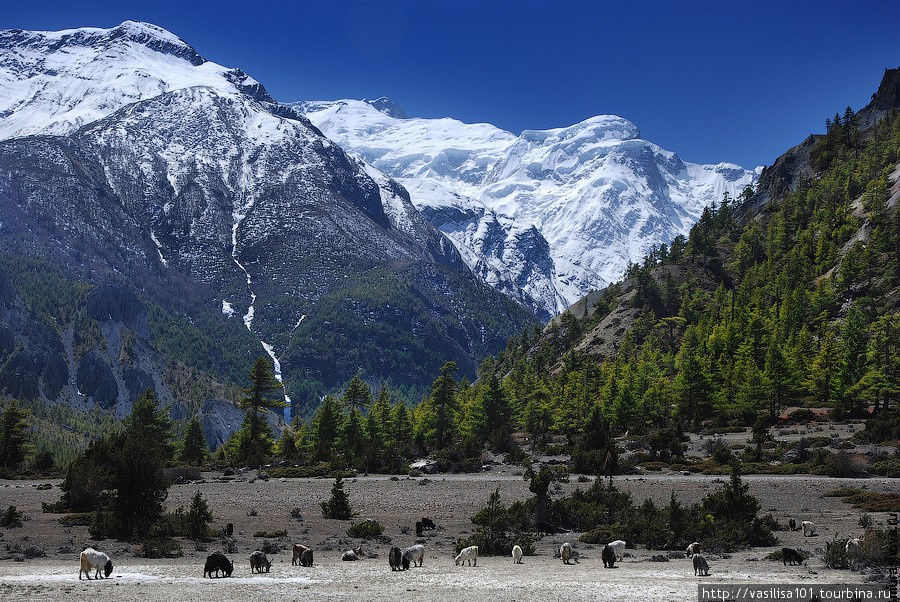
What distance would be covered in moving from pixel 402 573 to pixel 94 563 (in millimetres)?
8412

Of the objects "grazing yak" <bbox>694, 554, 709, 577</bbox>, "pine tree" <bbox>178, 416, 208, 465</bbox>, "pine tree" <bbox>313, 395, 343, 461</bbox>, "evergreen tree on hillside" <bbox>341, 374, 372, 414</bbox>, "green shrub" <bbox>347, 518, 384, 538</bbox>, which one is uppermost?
"evergreen tree on hillside" <bbox>341, 374, 372, 414</bbox>

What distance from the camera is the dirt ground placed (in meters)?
17.5

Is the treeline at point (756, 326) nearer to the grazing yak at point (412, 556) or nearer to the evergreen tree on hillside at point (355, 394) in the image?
the evergreen tree on hillside at point (355, 394)

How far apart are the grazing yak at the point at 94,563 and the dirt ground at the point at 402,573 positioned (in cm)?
32

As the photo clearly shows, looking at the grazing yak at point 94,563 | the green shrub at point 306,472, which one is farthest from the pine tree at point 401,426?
the grazing yak at point 94,563

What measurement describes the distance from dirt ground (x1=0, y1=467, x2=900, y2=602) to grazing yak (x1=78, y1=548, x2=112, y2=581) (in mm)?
322

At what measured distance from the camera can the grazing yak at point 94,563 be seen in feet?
64.3

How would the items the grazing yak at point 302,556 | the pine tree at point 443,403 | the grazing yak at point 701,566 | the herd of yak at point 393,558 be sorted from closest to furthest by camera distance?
the grazing yak at point 701,566 < the herd of yak at point 393,558 < the grazing yak at point 302,556 < the pine tree at point 443,403

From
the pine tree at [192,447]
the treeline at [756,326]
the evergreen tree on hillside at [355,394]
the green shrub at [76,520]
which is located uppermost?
the treeline at [756,326]

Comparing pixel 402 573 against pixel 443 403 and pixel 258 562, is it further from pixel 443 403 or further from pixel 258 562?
pixel 443 403

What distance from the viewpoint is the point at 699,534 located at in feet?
91.1

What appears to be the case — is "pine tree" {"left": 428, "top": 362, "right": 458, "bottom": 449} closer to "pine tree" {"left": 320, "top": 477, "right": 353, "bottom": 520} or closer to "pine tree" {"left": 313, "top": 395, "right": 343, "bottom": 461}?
"pine tree" {"left": 313, "top": 395, "right": 343, "bottom": 461}

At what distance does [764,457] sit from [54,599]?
48.9m

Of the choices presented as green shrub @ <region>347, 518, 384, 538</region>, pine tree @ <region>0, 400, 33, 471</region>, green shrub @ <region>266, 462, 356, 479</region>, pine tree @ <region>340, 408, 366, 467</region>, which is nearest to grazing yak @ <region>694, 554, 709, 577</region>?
green shrub @ <region>347, 518, 384, 538</region>
